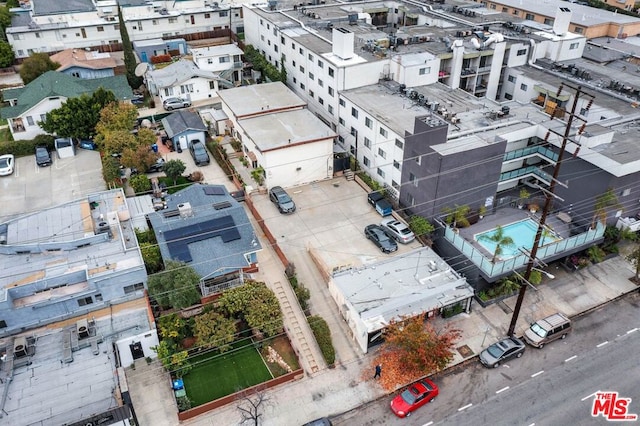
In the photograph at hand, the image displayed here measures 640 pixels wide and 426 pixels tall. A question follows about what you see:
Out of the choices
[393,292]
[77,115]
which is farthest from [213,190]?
[77,115]

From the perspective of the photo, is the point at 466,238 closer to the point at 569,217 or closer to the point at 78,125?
the point at 569,217

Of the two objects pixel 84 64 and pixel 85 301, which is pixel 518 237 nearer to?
pixel 85 301

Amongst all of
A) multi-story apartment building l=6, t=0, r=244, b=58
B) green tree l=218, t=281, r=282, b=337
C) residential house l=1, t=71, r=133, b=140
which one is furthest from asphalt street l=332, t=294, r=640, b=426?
multi-story apartment building l=6, t=0, r=244, b=58

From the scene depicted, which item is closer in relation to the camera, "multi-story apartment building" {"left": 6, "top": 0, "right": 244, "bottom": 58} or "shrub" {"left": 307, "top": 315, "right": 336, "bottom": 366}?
"shrub" {"left": 307, "top": 315, "right": 336, "bottom": 366}

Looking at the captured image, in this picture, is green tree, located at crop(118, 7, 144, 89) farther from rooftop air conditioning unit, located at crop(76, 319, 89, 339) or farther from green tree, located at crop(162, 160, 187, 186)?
rooftop air conditioning unit, located at crop(76, 319, 89, 339)

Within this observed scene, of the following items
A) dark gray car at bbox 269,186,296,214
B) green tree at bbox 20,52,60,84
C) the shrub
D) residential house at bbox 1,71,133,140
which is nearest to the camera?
the shrub

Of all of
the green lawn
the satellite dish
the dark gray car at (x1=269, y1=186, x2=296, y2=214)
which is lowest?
the green lawn

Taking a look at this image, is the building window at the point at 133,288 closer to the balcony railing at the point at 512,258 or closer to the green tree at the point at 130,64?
the balcony railing at the point at 512,258

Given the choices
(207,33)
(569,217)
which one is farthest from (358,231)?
(207,33)

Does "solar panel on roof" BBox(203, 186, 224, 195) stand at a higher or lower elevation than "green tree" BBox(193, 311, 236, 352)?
higher
